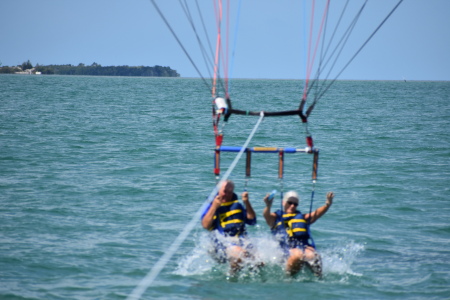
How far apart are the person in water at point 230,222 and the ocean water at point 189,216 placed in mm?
494

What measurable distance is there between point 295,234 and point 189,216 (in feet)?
15.4

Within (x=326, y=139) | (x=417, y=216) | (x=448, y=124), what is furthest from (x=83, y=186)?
(x=448, y=124)

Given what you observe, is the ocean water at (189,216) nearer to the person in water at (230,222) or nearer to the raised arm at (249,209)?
the person in water at (230,222)

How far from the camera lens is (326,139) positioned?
96.8 ft

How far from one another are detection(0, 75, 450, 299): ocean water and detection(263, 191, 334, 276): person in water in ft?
0.85

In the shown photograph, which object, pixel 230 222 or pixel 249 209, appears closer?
pixel 249 209

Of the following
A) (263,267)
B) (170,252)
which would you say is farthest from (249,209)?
(170,252)

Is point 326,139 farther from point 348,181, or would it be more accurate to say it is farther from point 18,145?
point 18,145

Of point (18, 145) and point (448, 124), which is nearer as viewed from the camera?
point (18, 145)

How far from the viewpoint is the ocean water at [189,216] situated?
9797mm

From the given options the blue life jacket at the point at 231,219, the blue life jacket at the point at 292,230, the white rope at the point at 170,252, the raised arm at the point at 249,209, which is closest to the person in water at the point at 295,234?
the blue life jacket at the point at 292,230

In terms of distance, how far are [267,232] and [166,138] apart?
56.6ft

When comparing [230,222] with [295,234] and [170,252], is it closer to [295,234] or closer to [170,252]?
[295,234]

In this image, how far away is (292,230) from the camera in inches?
384
